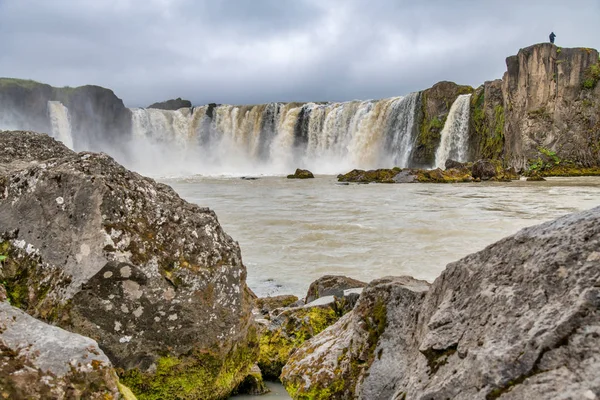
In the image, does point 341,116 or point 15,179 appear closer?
point 15,179

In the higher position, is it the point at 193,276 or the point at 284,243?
the point at 193,276

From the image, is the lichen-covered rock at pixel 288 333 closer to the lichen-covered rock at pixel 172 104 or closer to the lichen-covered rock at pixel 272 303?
the lichen-covered rock at pixel 272 303

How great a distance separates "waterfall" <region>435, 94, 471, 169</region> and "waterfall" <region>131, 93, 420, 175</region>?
4109 millimetres

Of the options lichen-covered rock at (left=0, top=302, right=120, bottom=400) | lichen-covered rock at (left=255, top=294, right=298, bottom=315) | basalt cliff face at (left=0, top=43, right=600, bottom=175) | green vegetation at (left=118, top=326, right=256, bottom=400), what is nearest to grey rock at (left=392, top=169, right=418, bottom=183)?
basalt cliff face at (left=0, top=43, right=600, bottom=175)

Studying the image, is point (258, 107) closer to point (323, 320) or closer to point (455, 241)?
point (455, 241)

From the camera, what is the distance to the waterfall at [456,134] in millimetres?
49781

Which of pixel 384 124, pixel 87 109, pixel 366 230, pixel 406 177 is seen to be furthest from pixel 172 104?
pixel 366 230

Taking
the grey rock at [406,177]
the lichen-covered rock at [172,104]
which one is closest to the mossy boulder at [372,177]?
the grey rock at [406,177]

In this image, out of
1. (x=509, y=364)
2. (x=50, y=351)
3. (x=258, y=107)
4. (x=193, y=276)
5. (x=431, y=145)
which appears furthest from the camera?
(x=258, y=107)

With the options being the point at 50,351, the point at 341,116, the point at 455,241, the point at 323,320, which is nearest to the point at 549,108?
the point at 341,116

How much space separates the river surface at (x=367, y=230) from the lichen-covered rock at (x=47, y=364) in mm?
6693

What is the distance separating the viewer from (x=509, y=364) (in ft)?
5.30

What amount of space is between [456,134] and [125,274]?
50613mm

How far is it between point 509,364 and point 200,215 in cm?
259
